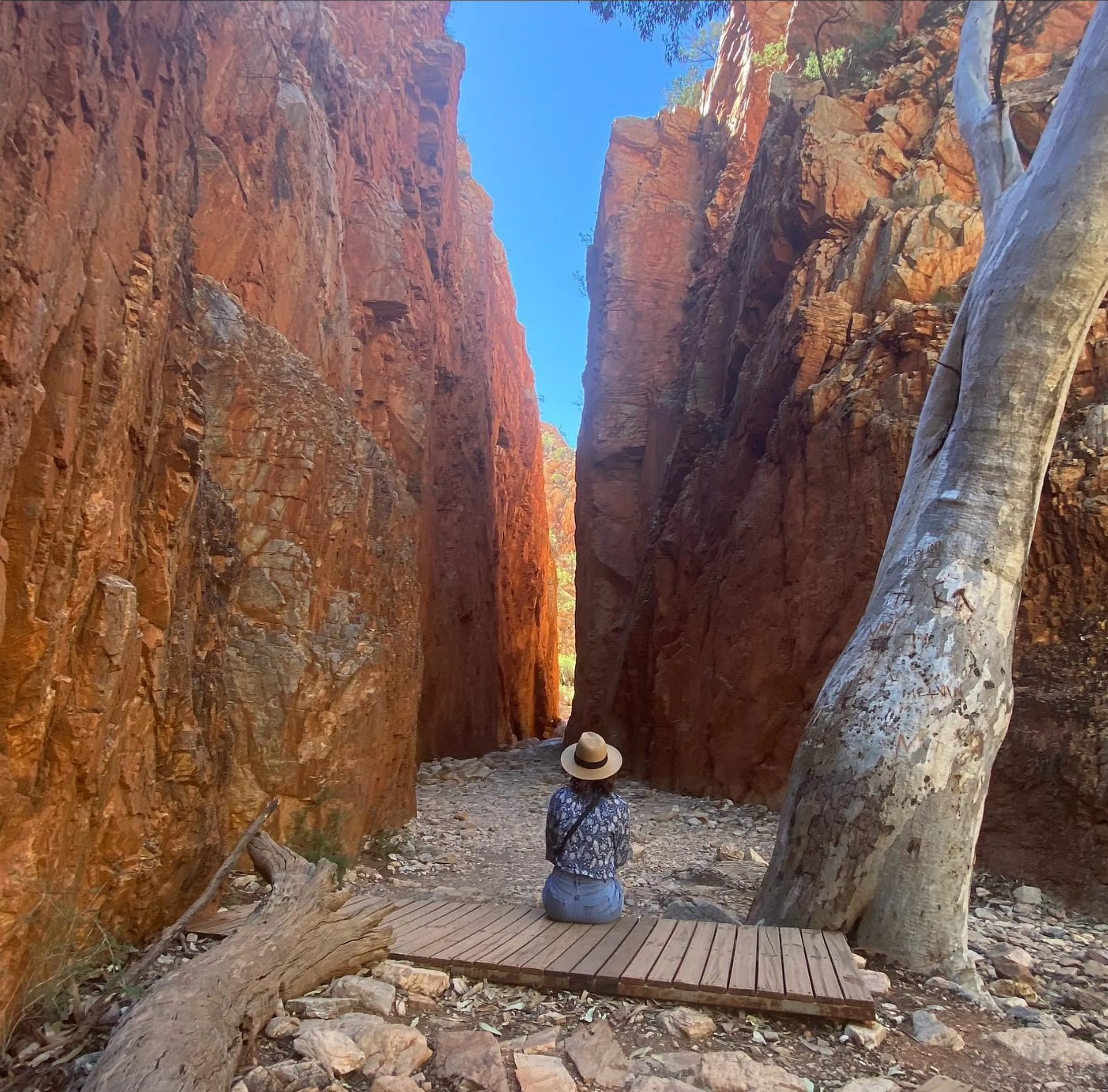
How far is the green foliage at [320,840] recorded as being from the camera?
6848mm

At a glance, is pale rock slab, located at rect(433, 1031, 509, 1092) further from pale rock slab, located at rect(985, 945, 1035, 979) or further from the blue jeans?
pale rock slab, located at rect(985, 945, 1035, 979)

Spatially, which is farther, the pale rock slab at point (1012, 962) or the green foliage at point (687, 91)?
the green foliage at point (687, 91)

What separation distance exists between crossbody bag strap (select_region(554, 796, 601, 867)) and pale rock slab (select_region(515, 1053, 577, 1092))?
1.54 metres

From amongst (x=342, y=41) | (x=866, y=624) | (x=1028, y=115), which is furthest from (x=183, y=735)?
(x=342, y=41)

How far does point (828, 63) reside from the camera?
17.0 metres

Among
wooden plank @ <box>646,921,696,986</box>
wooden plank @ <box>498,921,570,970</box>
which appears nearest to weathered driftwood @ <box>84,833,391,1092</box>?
wooden plank @ <box>498,921,570,970</box>

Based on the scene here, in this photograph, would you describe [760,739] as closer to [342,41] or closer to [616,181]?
[342,41]

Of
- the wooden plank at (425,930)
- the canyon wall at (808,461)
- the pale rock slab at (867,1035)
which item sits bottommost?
the wooden plank at (425,930)

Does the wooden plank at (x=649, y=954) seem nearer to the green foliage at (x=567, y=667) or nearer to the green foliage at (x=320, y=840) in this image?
the green foliage at (x=320, y=840)

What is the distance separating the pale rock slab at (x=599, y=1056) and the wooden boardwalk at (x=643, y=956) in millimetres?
383

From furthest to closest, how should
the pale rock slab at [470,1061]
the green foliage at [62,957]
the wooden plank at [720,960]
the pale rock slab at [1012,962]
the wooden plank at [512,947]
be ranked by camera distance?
the pale rock slab at [1012,962], the wooden plank at [512,947], the wooden plank at [720,960], the green foliage at [62,957], the pale rock slab at [470,1061]

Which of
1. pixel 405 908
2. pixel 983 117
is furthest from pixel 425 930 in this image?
pixel 983 117

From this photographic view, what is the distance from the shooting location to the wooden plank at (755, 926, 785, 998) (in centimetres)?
365

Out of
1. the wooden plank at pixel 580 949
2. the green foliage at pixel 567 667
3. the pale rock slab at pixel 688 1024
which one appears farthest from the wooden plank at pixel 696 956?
the green foliage at pixel 567 667
